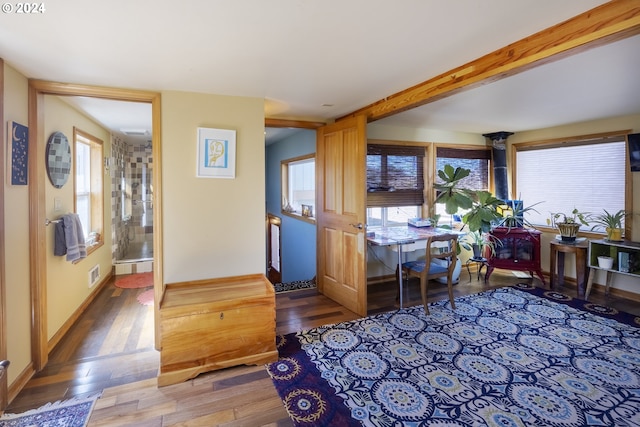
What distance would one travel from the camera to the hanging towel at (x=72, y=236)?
2871 mm

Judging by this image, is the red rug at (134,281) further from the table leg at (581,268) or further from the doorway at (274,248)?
the table leg at (581,268)

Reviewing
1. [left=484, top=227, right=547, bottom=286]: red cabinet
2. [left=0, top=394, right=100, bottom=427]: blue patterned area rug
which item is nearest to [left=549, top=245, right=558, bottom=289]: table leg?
[left=484, top=227, right=547, bottom=286]: red cabinet

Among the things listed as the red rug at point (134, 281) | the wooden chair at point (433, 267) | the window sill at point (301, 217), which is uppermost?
the window sill at point (301, 217)

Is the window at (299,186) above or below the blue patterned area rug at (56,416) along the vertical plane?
above

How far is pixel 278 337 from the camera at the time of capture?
9.36 ft

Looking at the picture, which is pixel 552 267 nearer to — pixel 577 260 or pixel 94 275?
pixel 577 260

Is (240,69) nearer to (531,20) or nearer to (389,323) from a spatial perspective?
(531,20)

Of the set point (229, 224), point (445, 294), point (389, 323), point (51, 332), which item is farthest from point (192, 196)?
point (445, 294)

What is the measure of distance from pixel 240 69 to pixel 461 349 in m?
2.74

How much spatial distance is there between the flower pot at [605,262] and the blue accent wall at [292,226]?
11.5 feet

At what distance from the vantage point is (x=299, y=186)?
5.52m

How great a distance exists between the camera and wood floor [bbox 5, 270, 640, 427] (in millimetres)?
1896

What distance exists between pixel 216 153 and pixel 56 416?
6.64ft

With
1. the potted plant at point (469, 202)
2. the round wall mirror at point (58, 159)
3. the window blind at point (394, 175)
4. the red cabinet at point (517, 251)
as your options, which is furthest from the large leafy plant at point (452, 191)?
the round wall mirror at point (58, 159)
